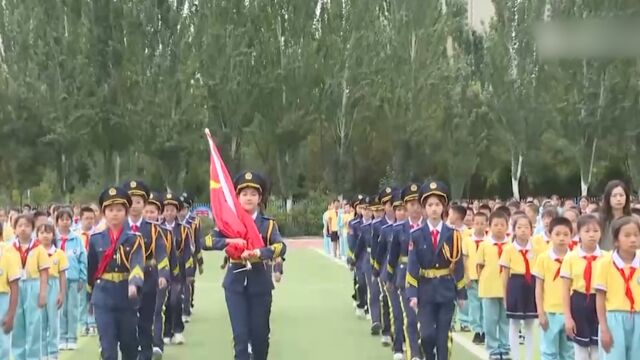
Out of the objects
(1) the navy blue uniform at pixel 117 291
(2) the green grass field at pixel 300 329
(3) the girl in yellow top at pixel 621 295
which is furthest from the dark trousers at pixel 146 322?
(3) the girl in yellow top at pixel 621 295

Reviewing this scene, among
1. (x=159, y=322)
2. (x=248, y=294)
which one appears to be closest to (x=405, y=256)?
(x=248, y=294)

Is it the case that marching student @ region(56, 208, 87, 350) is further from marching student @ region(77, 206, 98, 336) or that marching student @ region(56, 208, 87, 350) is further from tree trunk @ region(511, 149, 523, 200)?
tree trunk @ region(511, 149, 523, 200)

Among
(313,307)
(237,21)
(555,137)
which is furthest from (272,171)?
(313,307)

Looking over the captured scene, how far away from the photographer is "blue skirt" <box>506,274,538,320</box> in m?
10.1

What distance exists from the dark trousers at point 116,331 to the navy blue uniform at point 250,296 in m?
0.88

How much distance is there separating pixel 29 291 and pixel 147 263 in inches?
44.4

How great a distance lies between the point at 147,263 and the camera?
9695mm

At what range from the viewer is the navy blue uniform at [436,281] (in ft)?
28.9

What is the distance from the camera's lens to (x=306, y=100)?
145 feet

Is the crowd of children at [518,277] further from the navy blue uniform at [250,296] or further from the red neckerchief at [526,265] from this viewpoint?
the navy blue uniform at [250,296]

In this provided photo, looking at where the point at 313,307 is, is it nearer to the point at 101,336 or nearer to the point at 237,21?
the point at 101,336

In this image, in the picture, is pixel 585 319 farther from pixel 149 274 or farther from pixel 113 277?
pixel 149 274

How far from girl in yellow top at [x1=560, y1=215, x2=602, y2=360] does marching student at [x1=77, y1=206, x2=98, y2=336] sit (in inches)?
257

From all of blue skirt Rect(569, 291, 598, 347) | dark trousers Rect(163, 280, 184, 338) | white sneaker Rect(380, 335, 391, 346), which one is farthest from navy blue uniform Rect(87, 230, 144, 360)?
white sneaker Rect(380, 335, 391, 346)
